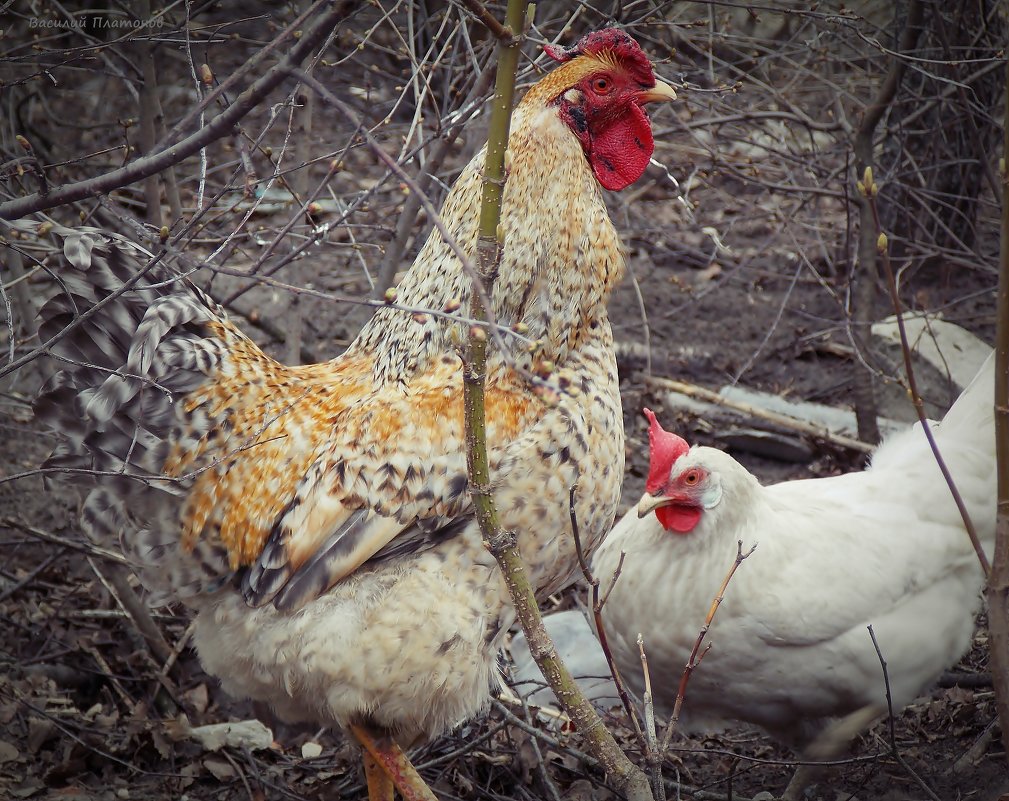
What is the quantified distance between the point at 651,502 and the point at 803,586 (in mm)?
610

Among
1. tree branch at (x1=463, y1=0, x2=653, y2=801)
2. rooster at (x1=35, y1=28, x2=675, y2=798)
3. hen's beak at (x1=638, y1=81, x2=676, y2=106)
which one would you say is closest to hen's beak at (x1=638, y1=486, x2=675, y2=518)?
rooster at (x1=35, y1=28, x2=675, y2=798)

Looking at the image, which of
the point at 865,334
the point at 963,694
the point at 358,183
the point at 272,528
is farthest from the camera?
the point at 358,183

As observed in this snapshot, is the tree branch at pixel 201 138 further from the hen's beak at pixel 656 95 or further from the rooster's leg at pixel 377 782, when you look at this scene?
the rooster's leg at pixel 377 782

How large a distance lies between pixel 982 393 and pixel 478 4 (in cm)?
282

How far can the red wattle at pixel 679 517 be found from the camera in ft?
12.1

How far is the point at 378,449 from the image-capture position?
2.98 m

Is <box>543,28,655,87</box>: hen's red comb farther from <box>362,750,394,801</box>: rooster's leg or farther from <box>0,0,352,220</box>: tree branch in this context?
<box>362,750,394,801</box>: rooster's leg

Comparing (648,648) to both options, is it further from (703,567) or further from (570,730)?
(570,730)

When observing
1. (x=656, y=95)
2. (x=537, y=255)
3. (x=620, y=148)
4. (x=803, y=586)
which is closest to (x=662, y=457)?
(x=803, y=586)

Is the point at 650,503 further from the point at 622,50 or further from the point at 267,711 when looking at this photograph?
the point at 267,711

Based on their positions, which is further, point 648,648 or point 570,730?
point 570,730

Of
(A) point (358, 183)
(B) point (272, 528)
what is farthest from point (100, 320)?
(A) point (358, 183)

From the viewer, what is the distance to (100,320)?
3064mm

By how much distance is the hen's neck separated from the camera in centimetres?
312
